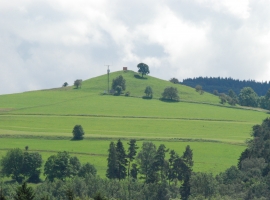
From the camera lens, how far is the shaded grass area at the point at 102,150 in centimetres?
15475

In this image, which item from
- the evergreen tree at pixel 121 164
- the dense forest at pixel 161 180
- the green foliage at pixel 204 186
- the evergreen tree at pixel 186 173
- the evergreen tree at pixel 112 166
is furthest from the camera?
the evergreen tree at pixel 121 164

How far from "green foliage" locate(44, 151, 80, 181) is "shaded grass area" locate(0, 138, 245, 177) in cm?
617

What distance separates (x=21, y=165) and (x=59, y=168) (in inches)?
386

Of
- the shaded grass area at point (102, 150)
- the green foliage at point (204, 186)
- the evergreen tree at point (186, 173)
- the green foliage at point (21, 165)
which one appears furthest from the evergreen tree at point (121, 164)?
the green foliage at point (204, 186)

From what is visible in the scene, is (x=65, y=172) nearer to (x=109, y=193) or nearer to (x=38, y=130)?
(x=109, y=193)

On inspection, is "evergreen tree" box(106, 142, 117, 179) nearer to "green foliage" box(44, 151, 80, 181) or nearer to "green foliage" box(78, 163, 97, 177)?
"green foliage" box(78, 163, 97, 177)

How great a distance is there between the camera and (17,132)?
18650 centimetres

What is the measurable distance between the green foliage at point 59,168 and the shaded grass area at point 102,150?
20.3 feet

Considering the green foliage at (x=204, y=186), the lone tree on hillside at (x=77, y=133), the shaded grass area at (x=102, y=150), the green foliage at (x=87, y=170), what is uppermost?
the lone tree on hillside at (x=77, y=133)

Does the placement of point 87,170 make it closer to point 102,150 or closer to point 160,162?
point 160,162

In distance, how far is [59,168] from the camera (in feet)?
474

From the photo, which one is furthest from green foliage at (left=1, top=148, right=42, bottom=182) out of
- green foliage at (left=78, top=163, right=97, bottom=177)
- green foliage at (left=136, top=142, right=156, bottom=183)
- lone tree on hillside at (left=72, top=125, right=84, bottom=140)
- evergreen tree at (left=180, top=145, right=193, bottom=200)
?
lone tree on hillside at (left=72, top=125, right=84, bottom=140)

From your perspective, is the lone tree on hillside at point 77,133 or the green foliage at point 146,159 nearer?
the green foliage at point 146,159

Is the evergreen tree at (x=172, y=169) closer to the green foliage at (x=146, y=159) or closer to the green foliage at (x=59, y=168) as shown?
the green foliage at (x=146, y=159)
